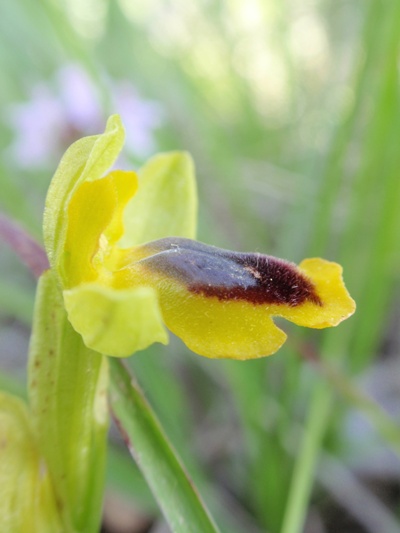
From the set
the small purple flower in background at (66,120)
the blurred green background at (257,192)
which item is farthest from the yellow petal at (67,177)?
the small purple flower in background at (66,120)

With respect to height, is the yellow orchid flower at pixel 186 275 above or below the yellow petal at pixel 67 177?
below

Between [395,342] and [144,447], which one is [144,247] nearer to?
[144,447]

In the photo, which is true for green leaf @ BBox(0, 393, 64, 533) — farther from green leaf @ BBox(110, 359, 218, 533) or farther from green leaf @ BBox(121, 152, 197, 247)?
green leaf @ BBox(121, 152, 197, 247)

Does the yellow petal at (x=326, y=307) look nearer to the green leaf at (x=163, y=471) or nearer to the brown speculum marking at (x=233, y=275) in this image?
the brown speculum marking at (x=233, y=275)

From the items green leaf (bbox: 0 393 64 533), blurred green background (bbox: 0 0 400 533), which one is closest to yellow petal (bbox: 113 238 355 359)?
green leaf (bbox: 0 393 64 533)

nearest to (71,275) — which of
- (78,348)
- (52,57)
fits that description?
(78,348)

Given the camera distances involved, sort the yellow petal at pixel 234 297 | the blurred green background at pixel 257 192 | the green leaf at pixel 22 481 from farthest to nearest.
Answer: the blurred green background at pixel 257 192, the green leaf at pixel 22 481, the yellow petal at pixel 234 297
